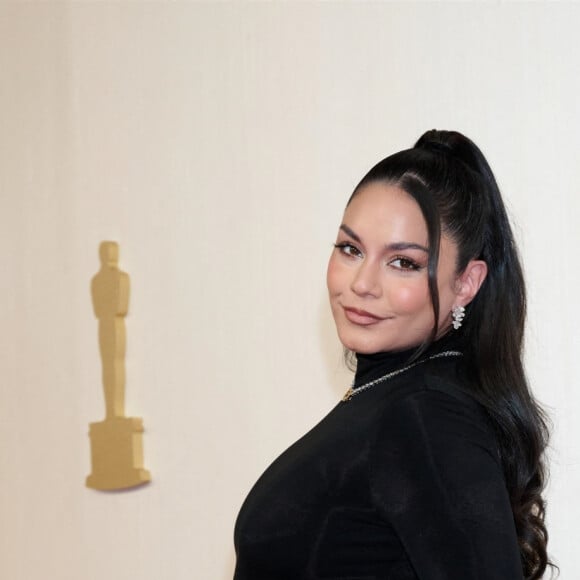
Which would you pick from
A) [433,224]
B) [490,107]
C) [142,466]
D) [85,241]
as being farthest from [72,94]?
[433,224]

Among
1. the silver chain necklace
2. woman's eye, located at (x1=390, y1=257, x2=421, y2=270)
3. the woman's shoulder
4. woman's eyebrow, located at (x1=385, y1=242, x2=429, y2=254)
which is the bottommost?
the woman's shoulder

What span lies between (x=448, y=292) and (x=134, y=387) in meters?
1.18

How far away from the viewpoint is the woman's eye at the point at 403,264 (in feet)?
4.10

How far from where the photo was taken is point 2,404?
2572 millimetres

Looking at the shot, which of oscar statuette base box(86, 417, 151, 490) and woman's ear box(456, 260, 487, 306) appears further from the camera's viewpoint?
oscar statuette base box(86, 417, 151, 490)

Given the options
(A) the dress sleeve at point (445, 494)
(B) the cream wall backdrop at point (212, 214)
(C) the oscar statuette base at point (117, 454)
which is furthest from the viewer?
(C) the oscar statuette base at point (117, 454)

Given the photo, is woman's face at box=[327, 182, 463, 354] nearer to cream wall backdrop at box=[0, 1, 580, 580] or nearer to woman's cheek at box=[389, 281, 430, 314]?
woman's cheek at box=[389, 281, 430, 314]

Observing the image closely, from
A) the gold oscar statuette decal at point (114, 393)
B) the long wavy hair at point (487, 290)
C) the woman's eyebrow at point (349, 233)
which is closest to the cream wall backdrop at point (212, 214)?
the gold oscar statuette decal at point (114, 393)

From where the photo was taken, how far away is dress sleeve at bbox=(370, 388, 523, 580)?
3.60 feet

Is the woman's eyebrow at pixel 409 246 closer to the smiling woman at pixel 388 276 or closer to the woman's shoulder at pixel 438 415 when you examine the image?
the smiling woman at pixel 388 276

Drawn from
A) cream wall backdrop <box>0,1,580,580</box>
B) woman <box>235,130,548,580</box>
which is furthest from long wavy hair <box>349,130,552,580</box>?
cream wall backdrop <box>0,1,580,580</box>

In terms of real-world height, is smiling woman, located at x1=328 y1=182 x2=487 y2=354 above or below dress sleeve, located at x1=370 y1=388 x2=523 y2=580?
above

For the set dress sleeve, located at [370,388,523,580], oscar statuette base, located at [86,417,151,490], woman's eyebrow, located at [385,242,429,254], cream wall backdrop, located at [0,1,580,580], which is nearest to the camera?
dress sleeve, located at [370,388,523,580]

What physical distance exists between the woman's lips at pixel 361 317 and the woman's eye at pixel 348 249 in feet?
0.21
